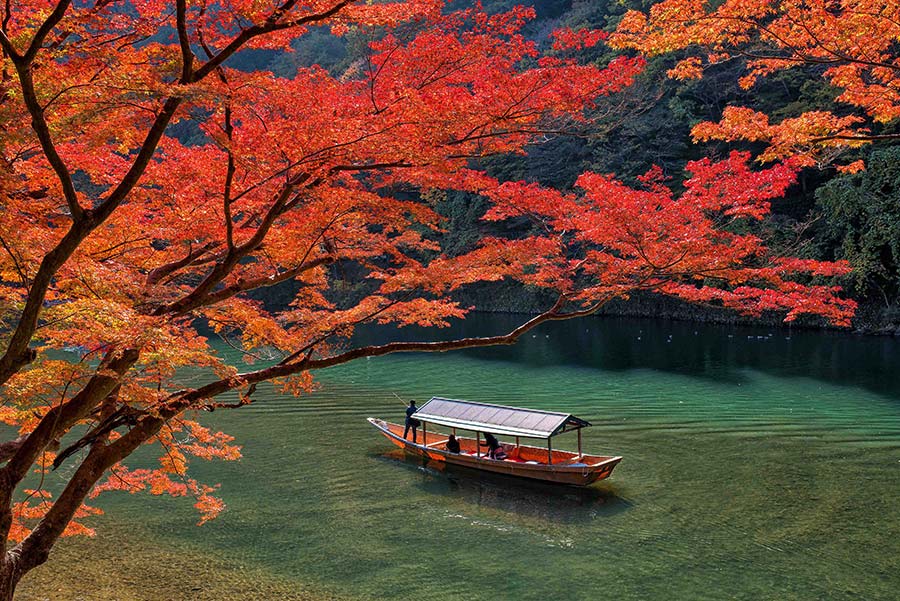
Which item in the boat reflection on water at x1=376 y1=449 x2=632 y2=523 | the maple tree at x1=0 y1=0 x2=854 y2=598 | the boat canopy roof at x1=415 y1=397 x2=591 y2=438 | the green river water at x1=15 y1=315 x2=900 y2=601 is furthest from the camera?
the boat canopy roof at x1=415 y1=397 x2=591 y2=438

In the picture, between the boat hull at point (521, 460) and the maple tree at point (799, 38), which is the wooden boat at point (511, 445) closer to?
the boat hull at point (521, 460)

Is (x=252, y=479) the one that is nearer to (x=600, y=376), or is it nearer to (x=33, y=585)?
(x=33, y=585)

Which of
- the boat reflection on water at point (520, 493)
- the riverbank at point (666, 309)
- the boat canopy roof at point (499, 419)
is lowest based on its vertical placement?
the boat reflection on water at point (520, 493)

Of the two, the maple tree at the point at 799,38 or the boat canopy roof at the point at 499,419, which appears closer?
the maple tree at the point at 799,38

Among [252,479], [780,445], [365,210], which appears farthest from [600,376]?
[365,210]

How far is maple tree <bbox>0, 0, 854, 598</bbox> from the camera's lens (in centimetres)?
402

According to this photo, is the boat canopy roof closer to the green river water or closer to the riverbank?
the green river water

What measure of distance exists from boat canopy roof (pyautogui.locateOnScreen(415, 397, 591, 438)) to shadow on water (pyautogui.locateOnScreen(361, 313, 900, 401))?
9.42 meters

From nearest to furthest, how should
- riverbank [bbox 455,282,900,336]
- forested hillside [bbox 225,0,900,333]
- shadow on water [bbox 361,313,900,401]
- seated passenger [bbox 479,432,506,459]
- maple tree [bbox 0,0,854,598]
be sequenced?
1. maple tree [bbox 0,0,854,598]
2. seated passenger [bbox 479,432,506,459]
3. shadow on water [bbox 361,313,900,401]
4. forested hillside [bbox 225,0,900,333]
5. riverbank [bbox 455,282,900,336]

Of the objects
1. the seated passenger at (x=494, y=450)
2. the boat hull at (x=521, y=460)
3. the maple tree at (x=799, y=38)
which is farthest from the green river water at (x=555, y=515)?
the maple tree at (x=799, y=38)

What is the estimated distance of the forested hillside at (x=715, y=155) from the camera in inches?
893

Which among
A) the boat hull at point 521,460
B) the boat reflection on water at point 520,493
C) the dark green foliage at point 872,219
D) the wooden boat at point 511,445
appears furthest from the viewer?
the dark green foliage at point 872,219

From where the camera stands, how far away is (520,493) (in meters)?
11.2

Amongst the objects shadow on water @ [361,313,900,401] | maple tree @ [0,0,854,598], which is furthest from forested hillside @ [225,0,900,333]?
maple tree @ [0,0,854,598]
